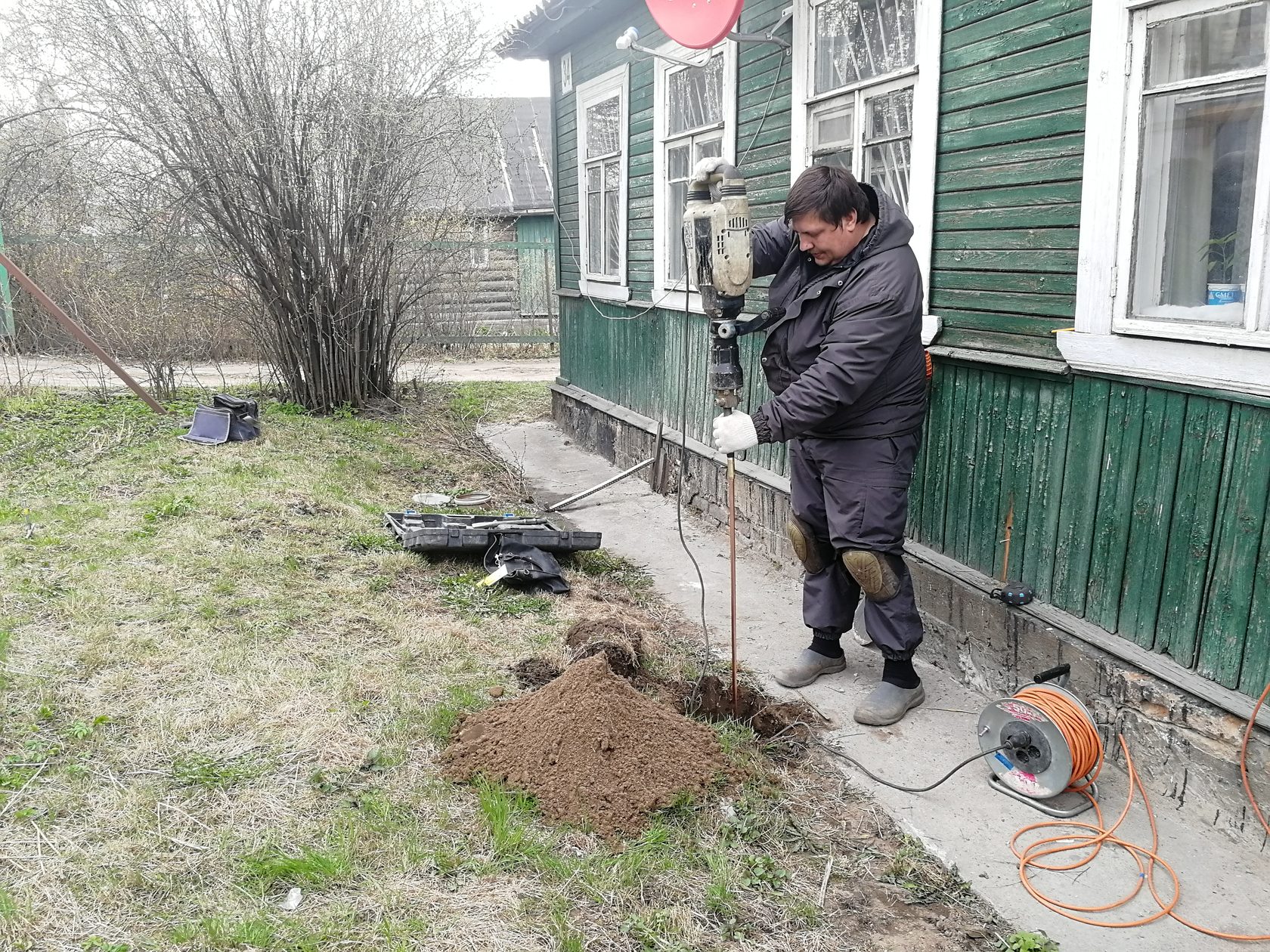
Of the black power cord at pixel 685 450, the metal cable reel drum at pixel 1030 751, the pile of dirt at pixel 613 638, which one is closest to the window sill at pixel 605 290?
the black power cord at pixel 685 450

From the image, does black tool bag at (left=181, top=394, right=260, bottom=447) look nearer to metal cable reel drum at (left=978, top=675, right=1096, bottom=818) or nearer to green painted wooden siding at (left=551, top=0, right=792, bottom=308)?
green painted wooden siding at (left=551, top=0, right=792, bottom=308)

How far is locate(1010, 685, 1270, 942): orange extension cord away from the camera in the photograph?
2.71 meters

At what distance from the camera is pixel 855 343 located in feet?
11.6

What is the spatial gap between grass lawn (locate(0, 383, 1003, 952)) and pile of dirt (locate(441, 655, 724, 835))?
8 cm

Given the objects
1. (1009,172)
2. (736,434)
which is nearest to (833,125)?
(1009,172)

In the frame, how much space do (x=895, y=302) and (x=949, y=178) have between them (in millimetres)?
1031

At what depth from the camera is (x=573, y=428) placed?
10.1 m

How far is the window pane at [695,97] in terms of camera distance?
21.4 feet

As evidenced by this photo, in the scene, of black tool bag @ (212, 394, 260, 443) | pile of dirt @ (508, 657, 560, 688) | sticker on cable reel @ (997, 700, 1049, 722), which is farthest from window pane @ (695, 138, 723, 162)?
black tool bag @ (212, 394, 260, 443)

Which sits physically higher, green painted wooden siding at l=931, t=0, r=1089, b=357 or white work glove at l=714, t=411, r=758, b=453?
green painted wooden siding at l=931, t=0, r=1089, b=357

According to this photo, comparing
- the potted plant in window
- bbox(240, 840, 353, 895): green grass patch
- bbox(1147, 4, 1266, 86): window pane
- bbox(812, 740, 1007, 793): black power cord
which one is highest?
bbox(1147, 4, 1266, 86): window pane

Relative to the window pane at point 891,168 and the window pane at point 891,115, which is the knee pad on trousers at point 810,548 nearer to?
the window pane at point 891,168

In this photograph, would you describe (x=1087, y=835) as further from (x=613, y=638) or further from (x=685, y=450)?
(x=685, y=450)

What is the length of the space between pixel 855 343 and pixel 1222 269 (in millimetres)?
1167
